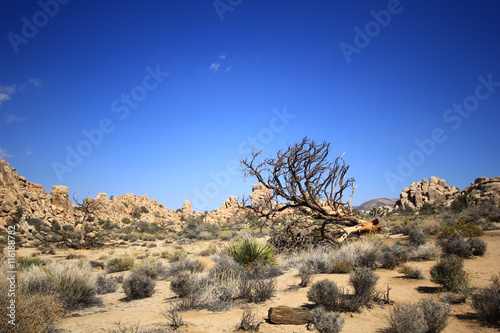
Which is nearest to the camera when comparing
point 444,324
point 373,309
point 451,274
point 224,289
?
point 444,324

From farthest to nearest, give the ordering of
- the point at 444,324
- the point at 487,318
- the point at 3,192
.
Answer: the point at 3,192
the point at 487,318
the point at 444,324

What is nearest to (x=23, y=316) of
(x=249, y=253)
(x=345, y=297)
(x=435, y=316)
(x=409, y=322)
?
(x=409, y=322)

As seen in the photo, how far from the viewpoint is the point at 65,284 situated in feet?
21.1

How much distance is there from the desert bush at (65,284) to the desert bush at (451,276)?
8859 mm

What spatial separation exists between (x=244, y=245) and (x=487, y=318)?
270 inches

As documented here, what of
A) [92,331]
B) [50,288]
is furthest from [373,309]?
[50,288]

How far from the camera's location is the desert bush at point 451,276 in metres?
5.76

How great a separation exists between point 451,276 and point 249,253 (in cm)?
601

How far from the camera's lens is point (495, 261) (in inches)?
332

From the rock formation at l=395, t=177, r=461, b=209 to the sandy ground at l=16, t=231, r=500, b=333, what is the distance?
70016 mm

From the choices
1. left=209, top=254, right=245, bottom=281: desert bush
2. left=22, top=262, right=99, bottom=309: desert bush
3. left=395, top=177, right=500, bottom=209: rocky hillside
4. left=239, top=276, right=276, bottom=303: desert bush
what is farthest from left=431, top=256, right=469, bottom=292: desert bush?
left=395, top=177, right=500, bottom=209: rocky hillside

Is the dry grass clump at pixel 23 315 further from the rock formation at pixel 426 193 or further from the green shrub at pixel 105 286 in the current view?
the rock formation at pixel 426 193

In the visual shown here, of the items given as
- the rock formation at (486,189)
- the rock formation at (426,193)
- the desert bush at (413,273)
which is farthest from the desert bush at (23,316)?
the rock formation at (426,193)

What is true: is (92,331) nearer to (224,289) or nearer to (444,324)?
(224,289)
